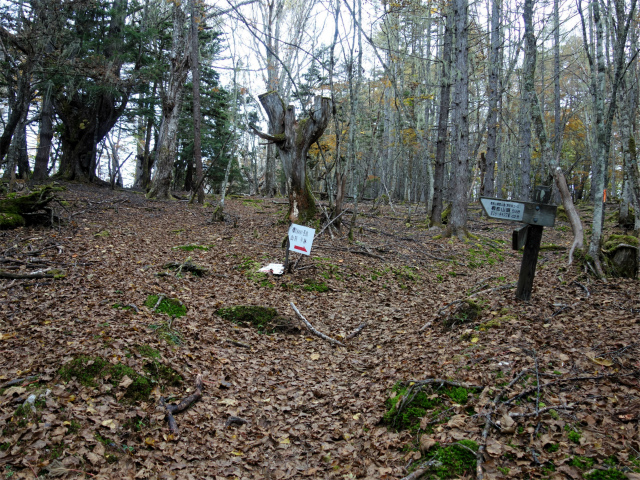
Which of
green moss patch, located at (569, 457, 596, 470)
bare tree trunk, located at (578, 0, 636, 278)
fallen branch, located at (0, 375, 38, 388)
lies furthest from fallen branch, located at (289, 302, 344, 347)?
bare tree trunk, located at (578, 0, 636, 278)

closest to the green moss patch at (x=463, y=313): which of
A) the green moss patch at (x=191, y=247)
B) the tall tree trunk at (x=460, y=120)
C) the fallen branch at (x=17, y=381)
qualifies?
the fallen branch at (x=17, y=381)

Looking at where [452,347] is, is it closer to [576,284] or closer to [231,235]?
[576,284]

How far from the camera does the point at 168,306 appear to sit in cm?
581

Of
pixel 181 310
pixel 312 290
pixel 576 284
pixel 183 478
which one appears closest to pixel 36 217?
pixel 181 310

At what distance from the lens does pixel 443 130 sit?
1279cm

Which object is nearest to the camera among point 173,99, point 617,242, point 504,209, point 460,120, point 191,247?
point 504,209

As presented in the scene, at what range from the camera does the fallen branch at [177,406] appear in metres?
3.52

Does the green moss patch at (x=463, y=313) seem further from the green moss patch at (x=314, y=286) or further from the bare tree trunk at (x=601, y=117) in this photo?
the green moss patch at (x=314, y=286)

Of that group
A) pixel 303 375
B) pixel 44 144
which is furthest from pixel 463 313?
pixel 44 144

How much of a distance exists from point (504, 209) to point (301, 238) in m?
3.55

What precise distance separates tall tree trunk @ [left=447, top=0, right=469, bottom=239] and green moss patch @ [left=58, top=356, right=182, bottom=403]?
10052mm

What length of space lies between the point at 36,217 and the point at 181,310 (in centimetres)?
521

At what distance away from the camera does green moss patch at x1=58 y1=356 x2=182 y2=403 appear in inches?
143

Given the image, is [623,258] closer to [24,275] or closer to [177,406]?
[177,406]
